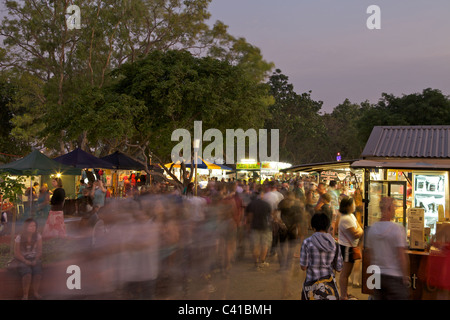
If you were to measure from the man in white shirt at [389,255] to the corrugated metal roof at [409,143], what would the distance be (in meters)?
8.11

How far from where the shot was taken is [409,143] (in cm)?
1400

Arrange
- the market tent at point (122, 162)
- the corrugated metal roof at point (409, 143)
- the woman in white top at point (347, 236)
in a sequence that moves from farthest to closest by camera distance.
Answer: the market tent at point (122, 162), the corrugated metal roof at point (409, 143), the woman in white top at point (347, 236)

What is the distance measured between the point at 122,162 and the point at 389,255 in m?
17.2

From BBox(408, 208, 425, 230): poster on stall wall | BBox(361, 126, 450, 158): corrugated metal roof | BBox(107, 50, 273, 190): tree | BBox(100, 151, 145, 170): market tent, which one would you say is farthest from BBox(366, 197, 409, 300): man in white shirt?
BBox(100, 151, 145, 170): market tent

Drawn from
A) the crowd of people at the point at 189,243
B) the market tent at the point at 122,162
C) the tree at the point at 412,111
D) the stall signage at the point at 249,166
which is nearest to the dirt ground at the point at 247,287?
the crowd of people at the point at 189,243

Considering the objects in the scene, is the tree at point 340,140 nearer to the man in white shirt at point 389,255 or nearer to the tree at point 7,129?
the tree at point 7,129

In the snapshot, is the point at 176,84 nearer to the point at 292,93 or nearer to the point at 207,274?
the point at 207,274

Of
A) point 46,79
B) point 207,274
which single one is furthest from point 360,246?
point 46,79

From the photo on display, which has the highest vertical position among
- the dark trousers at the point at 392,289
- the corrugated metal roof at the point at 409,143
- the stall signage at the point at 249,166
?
the corrugated metal roof at the point at 409,143

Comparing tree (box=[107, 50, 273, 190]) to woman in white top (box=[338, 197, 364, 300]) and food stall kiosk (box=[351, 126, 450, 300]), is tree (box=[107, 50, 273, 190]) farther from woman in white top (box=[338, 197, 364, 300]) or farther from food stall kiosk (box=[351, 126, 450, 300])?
woman in white top (box=[338, 197, 364, 300])

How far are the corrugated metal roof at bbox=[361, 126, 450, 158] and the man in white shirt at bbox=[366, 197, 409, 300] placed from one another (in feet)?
26.6

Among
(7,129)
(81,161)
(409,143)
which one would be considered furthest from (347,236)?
(7,129)

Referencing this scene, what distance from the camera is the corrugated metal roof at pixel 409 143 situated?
1322 centimetres
